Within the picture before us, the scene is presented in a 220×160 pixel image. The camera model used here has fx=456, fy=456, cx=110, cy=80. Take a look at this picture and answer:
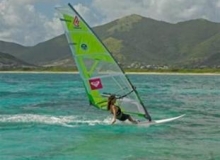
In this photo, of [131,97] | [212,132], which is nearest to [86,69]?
[131,97]

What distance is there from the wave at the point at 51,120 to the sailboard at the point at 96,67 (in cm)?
441

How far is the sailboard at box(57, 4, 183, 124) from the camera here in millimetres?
20688

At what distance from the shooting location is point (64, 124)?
26.2 m

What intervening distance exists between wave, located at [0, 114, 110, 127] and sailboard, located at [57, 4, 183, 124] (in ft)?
14.5

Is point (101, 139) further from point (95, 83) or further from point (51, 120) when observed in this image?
point (51, 120)

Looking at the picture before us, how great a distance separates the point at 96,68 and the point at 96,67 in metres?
0.05

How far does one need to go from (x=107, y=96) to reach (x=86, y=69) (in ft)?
5.76

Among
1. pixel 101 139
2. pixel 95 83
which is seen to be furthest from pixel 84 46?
pixel 101 139

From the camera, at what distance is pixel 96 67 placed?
71.1ft

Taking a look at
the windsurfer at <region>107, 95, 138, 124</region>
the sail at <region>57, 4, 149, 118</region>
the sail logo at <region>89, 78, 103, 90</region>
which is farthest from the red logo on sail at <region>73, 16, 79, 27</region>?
the windsurfer at <region>107, 95, 138, 124</region>

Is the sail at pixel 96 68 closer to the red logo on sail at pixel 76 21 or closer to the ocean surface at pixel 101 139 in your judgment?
the red logo on sail at pixel 76 21

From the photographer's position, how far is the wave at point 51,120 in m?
26.8

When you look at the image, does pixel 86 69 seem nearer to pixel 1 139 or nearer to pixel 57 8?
pixel 57 8

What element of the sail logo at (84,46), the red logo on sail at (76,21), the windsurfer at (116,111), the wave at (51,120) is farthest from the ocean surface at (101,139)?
the red logo on sail at (76,21)
